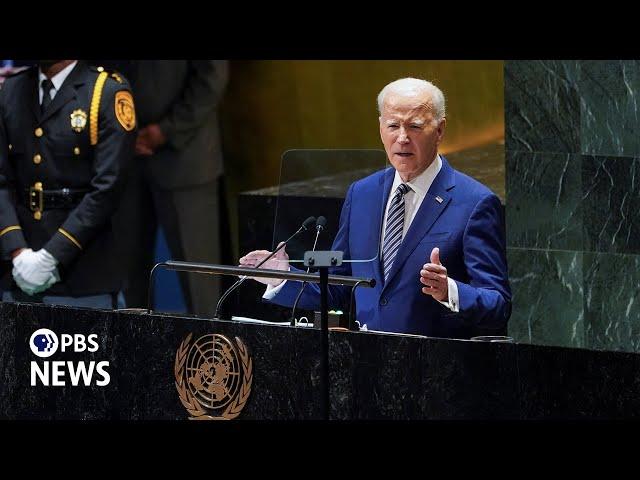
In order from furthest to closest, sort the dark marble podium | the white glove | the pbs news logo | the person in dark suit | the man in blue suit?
the person in dark suit < the white glove < the man in blue suit < the pbs news logo < the dark marble podium

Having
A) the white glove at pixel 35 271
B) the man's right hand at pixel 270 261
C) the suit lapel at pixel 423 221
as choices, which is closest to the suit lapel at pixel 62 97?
the white glove at pixel 35 271

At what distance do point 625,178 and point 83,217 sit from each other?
2.40 metres

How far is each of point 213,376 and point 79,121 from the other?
2603 mm

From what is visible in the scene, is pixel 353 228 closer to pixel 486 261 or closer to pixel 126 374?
pixel 486 261

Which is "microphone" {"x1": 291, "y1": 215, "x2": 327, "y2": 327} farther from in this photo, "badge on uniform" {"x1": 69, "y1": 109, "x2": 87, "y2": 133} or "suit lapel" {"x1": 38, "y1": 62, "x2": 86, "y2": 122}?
"suit lapel" {"x1": 38, "y1": 62, "x2": 86, "y2": 122}

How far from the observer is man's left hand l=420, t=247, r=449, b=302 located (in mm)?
5742

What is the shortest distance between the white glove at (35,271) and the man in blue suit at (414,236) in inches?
82.4

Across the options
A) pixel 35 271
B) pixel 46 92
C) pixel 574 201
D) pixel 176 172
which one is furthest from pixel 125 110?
pixel 574 201

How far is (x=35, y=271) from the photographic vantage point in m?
8.08

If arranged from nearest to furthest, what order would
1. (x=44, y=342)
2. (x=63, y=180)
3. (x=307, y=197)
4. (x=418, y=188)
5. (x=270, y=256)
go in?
(x=270, y=256), (x=44, y=342), (x=418, y=188), (x=307, y=197), (x=63, y=180)

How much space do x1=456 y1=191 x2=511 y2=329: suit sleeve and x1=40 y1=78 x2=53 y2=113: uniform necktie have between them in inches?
108

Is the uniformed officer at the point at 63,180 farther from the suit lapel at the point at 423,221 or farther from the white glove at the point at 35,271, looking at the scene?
the suit lapel at the point at 423,221

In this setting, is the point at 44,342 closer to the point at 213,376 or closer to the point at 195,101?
the point at 213,376

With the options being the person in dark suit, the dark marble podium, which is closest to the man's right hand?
the dark marble podium
